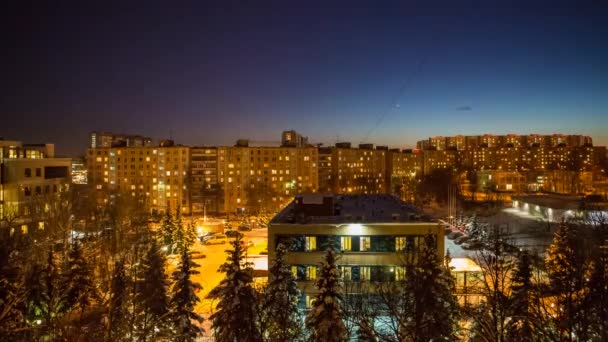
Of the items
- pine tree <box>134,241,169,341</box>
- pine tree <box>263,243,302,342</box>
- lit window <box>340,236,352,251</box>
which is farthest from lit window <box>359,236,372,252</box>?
pine tree <box>134,241,169,341</box>

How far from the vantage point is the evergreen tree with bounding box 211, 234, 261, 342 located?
13.6m

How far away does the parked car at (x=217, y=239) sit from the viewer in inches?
1613

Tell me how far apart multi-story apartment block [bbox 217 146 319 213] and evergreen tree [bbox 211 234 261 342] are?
4860 centimetres

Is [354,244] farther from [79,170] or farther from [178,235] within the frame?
[79,170]

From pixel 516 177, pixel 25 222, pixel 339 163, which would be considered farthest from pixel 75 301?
pixel 516 177

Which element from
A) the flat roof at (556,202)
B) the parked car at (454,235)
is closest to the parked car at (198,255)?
the parked car at (454,235)

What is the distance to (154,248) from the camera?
1717 cm

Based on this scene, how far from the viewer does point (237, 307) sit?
13.7 meters

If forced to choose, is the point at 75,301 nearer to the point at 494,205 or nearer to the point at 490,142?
Answer: the point at 494,205

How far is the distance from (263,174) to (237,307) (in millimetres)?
52401

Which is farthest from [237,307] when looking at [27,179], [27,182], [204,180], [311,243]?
[204,180]

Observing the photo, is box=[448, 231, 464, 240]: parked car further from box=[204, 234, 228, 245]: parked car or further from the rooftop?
box=[204, 234, 228, 245]: parked car

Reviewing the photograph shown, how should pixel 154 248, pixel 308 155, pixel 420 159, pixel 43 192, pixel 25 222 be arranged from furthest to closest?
1. pixel 420 159
2. pixel 308 155
3. pixel 43 192
4. pixel 25 222
5. pixel 154 248

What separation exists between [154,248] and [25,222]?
25.4 m
